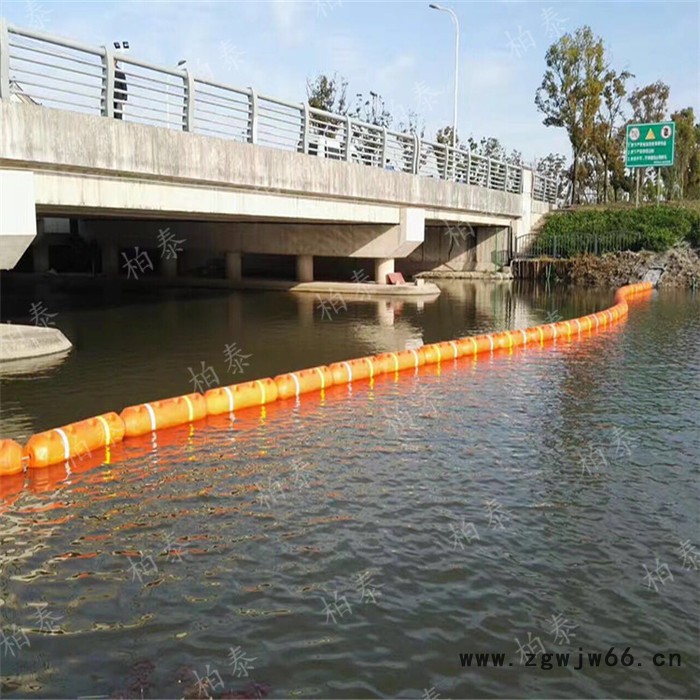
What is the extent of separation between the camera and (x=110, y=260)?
3481 cm

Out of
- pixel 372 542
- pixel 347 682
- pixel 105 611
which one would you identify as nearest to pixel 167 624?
pixel 105 611

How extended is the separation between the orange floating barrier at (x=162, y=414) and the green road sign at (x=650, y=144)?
33839 mm

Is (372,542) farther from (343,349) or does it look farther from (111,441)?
(343,349)

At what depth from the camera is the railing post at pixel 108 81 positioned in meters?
15.2

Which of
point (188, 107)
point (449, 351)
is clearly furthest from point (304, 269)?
point (449, 351)

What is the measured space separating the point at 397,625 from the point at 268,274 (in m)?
32.4

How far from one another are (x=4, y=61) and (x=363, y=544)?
1123 cm

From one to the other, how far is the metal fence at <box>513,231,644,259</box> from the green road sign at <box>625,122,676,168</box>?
3.83 m

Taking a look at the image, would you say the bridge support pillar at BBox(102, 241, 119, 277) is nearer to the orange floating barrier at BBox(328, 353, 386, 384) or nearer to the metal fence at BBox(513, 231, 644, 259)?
the metal fence at BBox(513, 231, 644, 259)

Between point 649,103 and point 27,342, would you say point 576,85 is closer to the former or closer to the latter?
point 649,103

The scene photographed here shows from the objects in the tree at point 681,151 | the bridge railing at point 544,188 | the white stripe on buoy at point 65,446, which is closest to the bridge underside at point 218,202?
the bridge railing at point 544,188

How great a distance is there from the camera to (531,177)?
41.1 m

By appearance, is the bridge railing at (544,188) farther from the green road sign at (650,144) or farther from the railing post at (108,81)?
the railing post at (108,81)

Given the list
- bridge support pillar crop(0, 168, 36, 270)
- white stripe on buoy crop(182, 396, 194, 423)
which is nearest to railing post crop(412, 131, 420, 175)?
bridge support pillar crop(0, 168, 36, 270)
